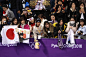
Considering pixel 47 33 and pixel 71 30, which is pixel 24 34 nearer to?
pixel 47 33

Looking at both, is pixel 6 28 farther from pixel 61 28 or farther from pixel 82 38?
pixel 82 38

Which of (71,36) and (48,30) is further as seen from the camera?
(48,30)

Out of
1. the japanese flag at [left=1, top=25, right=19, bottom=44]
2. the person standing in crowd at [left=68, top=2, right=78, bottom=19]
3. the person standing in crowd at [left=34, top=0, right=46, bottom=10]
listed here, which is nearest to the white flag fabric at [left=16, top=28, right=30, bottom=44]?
the japanese flag at [left=1, top=25, right=19, bottom=44]

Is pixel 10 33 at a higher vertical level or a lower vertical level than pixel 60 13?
lower

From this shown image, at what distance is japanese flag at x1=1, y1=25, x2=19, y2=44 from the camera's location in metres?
5.23

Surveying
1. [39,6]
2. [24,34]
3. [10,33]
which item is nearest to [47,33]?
[24,34]

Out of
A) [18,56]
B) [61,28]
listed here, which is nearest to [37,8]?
[61,28]

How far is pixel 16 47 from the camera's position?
5.30 metres

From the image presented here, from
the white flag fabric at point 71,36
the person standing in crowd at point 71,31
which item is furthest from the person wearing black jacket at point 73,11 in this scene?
the white flag fabric at point 71,36

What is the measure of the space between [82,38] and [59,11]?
2.07 meters

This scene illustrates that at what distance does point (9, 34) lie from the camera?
5.26 m

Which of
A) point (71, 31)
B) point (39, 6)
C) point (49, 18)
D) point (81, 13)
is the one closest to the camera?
point (71, 31)

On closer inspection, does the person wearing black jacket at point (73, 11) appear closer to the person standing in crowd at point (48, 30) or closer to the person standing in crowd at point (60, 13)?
the person standing in crowd at point (60, 13)

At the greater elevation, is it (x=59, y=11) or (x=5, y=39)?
(x=59, y=11)
